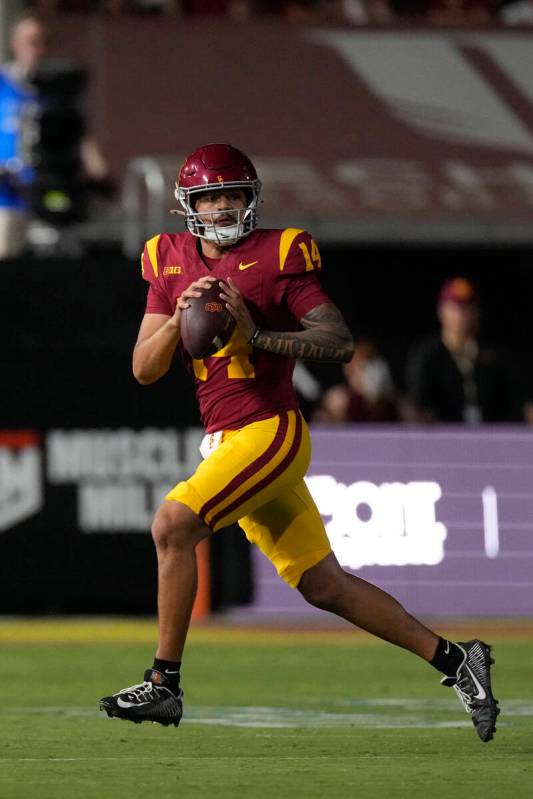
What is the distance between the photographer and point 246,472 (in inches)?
260

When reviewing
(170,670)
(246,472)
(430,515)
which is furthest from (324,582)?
(430,515)

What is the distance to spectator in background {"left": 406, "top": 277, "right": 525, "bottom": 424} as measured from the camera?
40.4 feet

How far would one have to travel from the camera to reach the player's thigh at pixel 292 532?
22.1ft

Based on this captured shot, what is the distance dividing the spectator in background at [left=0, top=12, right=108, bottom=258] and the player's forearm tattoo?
23.9 ft

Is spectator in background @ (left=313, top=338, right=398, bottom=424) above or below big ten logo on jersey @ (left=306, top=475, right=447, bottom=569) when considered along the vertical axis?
above

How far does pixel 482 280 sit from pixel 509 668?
32.6 feet

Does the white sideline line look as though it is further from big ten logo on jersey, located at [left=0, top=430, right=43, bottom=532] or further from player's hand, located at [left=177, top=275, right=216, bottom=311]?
big ten logo on jersey, located at [left=0, top=430, right=43, bottom=532]

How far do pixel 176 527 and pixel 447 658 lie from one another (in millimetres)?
1127

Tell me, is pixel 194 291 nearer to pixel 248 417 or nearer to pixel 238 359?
pixel 238 359

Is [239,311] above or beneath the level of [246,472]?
above

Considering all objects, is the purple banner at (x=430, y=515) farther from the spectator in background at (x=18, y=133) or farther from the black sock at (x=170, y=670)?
the black sock at (x=170, y=670)

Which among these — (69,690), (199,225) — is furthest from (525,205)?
(199,225)

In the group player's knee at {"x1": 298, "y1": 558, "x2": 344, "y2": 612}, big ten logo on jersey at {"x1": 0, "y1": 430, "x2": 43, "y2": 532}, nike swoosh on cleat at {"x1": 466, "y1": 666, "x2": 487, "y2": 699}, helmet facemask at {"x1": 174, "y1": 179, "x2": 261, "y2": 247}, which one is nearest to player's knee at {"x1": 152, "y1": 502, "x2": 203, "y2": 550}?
player's knee at {"x1": 298, "y1": 558, "x2": 344, "y2": 612}

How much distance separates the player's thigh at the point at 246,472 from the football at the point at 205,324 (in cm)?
37
